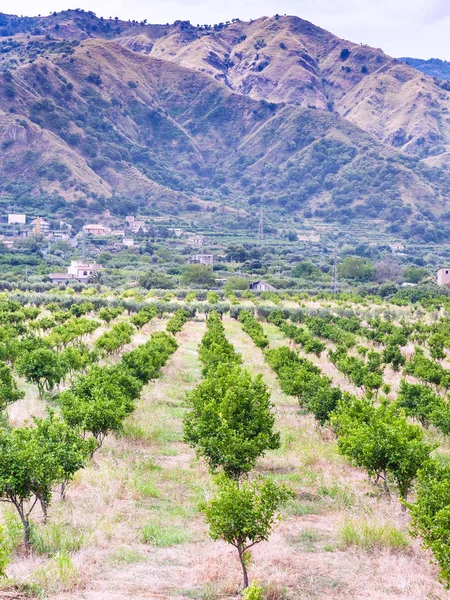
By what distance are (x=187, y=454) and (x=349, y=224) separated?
170m

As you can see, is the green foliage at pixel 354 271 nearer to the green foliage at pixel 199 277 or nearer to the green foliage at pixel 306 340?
the green foliage at pixel 199 277

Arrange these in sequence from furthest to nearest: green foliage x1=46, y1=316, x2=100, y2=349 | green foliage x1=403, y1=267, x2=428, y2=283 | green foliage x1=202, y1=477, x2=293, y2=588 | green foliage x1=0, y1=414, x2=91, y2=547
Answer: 1. green foliage x1=403, y1=267, x2=428, y2=283
2. green foliage x1=46, y1=316, x2=100, y2=349
3. green foliage x1=0, y1=414, x2=91, y2=547
4. green foliage x1=202, y1=477, x2=293, y2=588

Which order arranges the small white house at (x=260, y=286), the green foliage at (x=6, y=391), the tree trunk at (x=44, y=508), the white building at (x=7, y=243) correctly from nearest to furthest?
1. the tree trunk at (x=44, y=508)
2. the green foliage at (x=6, y=391)
3. the small white house at (x=260, y=286)
4. the white building at (x=7, y=243)

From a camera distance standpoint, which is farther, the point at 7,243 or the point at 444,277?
the point at 7,243

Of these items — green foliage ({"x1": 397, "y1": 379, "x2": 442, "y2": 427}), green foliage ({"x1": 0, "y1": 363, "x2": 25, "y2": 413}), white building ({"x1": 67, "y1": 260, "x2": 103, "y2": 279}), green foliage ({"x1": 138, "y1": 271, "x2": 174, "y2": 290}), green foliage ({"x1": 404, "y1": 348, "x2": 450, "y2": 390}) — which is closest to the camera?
green foliage ({"x1": 0, "y1": 363, "x2": 25, "y2": 413})

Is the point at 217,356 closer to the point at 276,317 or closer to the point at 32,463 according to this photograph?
the point at 32,463

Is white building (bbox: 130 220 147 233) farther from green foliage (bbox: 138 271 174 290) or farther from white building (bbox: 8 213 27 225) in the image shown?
green foliage (bbox: 138 271 174 290)

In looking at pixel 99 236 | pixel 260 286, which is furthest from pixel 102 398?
pixel 99 236

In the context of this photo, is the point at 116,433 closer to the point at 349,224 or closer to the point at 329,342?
the point at 329,342

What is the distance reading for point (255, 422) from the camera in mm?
17672

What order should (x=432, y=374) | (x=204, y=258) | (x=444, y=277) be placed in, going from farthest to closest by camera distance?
(x=204, y=258)
(x=444, y=277)
(x=432, y=374)

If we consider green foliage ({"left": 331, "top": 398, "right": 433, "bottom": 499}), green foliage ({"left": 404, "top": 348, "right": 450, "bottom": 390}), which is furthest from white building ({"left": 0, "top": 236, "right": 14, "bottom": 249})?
green foliage ({"left": 331, "top": 398, "right": 433, "bottom": 499})

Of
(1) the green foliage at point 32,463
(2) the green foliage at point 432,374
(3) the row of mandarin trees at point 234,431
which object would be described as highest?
(1) the green foliage at point 32,463

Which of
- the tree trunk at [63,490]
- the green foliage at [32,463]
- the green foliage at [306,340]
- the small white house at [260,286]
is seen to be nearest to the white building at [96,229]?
the small white house at [260,286]
